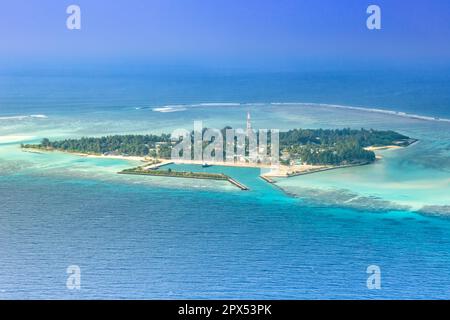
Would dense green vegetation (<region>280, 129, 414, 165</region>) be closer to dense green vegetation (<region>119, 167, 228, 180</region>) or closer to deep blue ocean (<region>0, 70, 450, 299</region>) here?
deep blue ocean (<region>0, 70, 450, 299</region>)

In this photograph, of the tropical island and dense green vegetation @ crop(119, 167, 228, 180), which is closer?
dense green vegetation @ crop(119, 167, 228, 180)

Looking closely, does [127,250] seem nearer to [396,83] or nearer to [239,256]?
[239,256]

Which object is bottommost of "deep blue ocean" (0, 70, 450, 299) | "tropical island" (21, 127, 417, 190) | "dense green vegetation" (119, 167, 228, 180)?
"deep blue ocean" (0, 70, 450, 299)

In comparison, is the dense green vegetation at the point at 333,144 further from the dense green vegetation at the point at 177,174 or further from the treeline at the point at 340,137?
the dense green vegetation at the point at 177,174

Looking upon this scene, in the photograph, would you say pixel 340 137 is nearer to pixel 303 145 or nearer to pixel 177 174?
pixel 303 145

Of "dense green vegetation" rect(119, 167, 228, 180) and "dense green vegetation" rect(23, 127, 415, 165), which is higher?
"dense green vegetation" rect(23, 127, 415, 165)

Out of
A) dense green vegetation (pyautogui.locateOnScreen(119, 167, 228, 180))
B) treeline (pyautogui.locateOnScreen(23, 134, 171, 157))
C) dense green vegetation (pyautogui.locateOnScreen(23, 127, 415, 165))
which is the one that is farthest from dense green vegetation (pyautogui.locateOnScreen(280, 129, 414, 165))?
treeline (pyautogui.locateOnScreen(23, 134, 171, 157))

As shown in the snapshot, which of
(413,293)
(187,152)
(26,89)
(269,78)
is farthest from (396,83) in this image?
(413,293)

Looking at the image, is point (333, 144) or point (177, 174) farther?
point (333, 144)

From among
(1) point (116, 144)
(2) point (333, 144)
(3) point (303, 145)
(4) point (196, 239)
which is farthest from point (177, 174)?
(2) point (333, 144)

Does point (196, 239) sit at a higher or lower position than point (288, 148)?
lower
